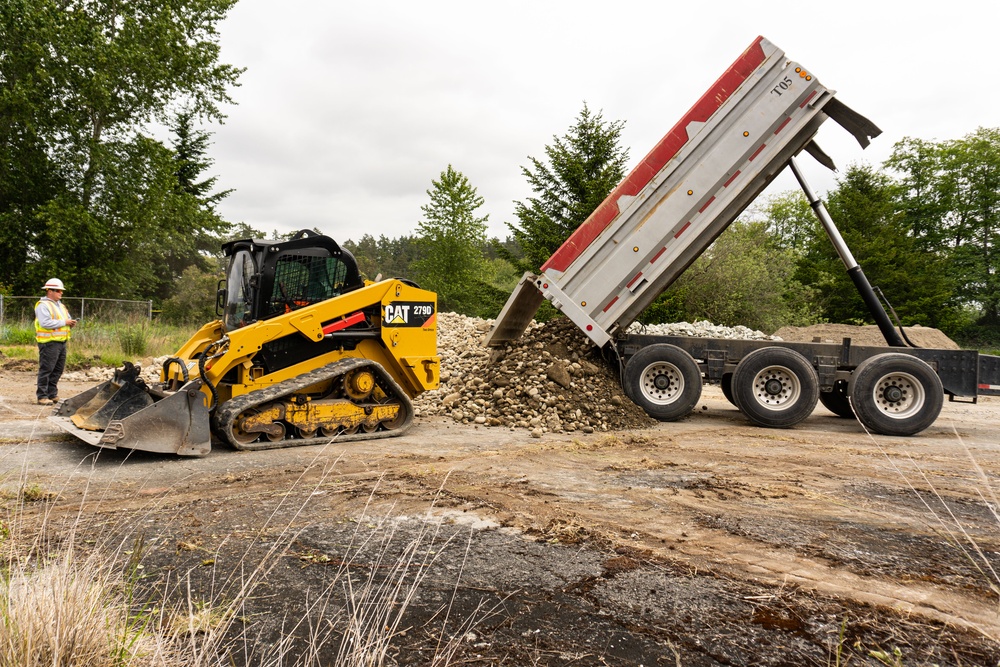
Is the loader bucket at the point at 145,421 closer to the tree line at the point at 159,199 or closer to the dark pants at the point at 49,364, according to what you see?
the dark pants at the point at 49,364

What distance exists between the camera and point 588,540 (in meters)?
3.40

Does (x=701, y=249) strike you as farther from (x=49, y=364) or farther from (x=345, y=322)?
(x=49, y=364)

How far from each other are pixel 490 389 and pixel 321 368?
2.52 metres

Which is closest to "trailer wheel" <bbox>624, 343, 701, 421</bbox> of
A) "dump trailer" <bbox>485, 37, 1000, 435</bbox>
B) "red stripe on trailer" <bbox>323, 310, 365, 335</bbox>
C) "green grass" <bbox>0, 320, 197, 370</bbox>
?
"dump trailer" <bbox>485, 37, 1000, 435</bbox>

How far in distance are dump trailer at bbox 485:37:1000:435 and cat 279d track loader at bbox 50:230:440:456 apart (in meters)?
1.87

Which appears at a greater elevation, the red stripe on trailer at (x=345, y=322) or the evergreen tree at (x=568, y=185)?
the evergreen tree at (x=568, y=185)

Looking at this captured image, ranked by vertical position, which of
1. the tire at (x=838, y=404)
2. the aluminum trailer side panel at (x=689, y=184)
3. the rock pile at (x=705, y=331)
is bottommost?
the tire at (x=838, y=404)

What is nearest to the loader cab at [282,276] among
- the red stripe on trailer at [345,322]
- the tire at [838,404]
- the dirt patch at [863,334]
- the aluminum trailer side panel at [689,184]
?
the red stripe on trailer at [345,322]

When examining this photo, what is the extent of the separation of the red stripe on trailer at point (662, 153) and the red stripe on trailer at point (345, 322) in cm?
241

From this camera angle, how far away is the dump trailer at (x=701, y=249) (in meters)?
7.05

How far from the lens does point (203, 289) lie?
28.6 m

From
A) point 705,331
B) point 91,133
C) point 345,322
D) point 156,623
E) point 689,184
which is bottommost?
point 156,623

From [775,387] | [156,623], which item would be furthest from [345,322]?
[775,387]

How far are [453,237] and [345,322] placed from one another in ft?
81.7
